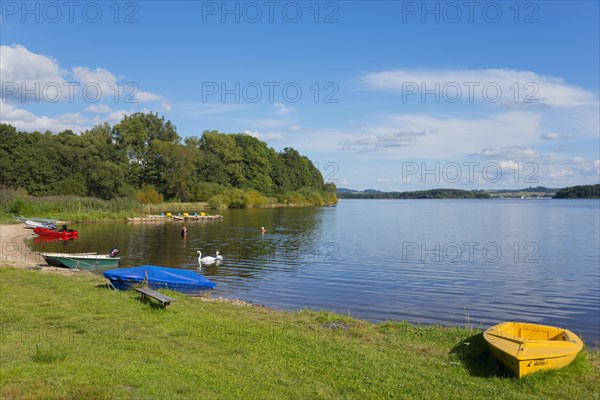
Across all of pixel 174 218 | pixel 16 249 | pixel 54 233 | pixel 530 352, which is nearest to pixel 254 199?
pixel 174 218

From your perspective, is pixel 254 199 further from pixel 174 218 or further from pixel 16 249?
pixel 16 249

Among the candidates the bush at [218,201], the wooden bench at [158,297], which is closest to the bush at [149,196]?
the bush at [218,201]

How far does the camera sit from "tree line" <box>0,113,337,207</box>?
7838cm

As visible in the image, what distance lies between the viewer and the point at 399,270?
32688 mm

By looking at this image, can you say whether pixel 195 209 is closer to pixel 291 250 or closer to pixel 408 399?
pixel 291 250

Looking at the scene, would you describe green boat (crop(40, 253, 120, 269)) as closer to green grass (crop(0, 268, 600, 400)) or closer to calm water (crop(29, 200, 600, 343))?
calm water (crop(29, 200, 600, 343))

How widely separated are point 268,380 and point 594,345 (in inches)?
513

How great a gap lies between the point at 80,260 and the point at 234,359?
21.3 metres

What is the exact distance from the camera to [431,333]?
14586 millimetres

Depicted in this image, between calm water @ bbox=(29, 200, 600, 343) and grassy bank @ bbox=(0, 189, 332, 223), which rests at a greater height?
grassy bank @ bbox=(0, 189, 332, 223)

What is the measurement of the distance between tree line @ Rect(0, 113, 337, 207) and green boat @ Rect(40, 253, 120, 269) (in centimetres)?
5660

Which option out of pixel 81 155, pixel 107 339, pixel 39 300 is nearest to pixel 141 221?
pixel 81 155

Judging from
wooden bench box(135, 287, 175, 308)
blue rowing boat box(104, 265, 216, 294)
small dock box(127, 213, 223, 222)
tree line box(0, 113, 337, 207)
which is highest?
tree line box(0, 113, 337, 207)

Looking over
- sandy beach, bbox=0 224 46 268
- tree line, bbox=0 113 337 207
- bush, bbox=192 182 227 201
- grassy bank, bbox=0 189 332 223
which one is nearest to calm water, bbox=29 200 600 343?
sandy beach, bbox=0 224 46 268
